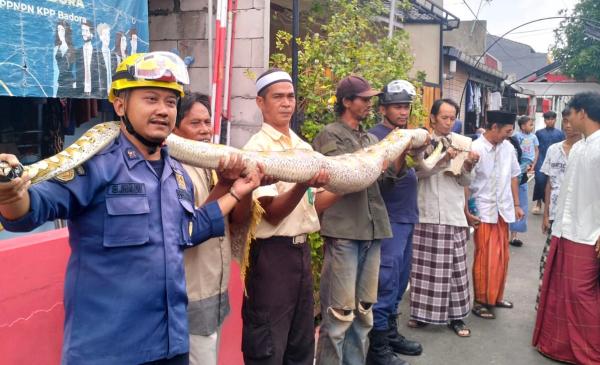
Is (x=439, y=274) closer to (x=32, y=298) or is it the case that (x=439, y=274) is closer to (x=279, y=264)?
(x=279, y=264)

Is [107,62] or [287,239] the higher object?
→ [107,62]

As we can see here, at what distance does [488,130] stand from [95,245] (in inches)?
182

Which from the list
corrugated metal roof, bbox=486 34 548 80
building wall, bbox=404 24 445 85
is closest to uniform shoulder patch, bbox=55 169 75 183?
building wall, bbox=404 24 445 85

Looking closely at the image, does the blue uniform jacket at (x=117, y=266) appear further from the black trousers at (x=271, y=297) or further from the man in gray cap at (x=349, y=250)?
the man in gray cap at (x=349, y=250)

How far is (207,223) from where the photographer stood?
92.3 inches

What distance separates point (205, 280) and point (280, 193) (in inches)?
27.3

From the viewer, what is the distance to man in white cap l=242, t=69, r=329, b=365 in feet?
9.91

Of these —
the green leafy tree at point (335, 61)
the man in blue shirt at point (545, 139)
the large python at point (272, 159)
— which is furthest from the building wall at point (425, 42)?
the large python at point (272, 159)

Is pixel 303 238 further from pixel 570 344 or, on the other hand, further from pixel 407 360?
pixel 570 344

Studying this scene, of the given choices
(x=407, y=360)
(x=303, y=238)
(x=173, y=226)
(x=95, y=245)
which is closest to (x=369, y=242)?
(x=303, y=238)

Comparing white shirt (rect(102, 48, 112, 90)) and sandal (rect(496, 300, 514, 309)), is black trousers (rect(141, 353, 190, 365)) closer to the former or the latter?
white shirt (rect(102, 48, 112, 90))

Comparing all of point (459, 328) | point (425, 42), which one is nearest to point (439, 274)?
point (459, 328)

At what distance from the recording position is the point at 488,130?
558 centimetres

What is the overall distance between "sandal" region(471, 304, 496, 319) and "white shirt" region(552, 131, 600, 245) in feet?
4.34
